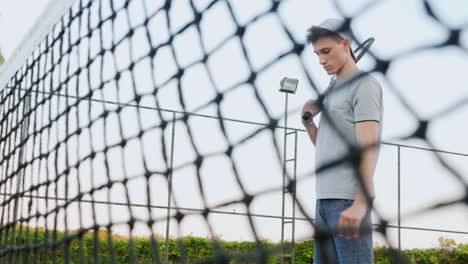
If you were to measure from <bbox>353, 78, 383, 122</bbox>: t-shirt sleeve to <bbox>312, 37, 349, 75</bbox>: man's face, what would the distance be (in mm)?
64

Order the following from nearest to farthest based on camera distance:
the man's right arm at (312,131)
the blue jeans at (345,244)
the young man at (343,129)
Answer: the young man at (343,129)
the blue jeans at (345,244)
the man's right arm at (312,131)

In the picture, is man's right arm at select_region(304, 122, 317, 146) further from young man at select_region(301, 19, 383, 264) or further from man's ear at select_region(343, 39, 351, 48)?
man's ear at select_region(343, 39, 351, 48)

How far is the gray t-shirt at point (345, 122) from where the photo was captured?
1278 millimetres

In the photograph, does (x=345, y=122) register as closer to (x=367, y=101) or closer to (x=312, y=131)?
(x=367, y=101)

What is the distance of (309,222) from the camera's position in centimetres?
75

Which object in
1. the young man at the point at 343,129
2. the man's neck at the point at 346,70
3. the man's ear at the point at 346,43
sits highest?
the man's ear at the point at 346,43

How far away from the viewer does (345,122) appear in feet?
4.43

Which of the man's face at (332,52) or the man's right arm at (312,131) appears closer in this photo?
the man's face at (332,52)

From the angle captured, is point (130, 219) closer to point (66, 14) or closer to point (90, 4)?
point (90, 4)

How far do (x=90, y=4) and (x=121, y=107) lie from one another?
419 millimetres

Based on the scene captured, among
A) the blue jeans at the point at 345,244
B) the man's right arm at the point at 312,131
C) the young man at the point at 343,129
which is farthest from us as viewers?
the man's right arm at the point at 312,131

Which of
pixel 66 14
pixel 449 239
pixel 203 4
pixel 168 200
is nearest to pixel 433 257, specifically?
pixel 449 239

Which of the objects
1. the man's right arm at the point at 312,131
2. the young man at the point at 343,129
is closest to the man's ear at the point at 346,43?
the young man at the point at 343,129

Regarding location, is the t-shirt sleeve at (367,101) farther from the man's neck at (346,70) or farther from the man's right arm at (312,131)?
the man's right arm at (312,131)
